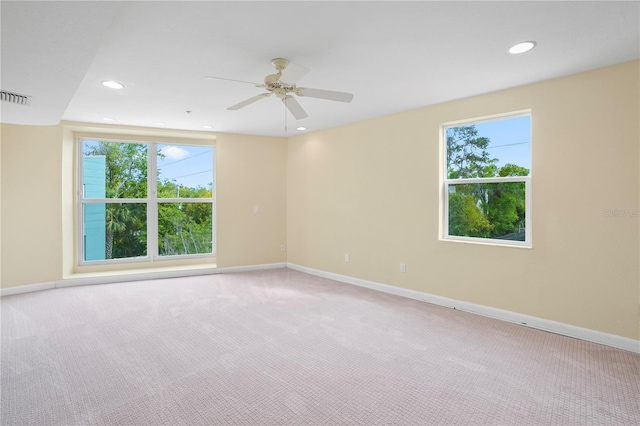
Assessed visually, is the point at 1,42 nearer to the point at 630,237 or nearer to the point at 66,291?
the point at 66,291

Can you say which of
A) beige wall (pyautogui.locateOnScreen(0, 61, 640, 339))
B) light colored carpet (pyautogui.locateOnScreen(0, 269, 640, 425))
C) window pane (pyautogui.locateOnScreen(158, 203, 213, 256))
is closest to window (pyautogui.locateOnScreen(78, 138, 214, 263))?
window pane (pyautogui.locateOnScreen(158, 203, 213, 256))

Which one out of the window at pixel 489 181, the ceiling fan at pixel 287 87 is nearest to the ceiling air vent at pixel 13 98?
the ceiling fan at pixel 287 87

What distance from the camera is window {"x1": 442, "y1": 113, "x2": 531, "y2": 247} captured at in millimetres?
3625

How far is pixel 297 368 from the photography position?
2.62 metres

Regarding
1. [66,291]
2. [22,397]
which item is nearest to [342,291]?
[22,397]

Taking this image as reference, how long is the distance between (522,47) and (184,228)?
551 centimetres

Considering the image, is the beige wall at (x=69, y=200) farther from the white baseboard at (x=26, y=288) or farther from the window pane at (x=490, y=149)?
the window pane at (x=490, y=149)

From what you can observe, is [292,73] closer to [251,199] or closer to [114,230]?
[251,199]

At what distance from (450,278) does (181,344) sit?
9.60 feet

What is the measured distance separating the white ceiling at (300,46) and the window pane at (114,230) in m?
2.05

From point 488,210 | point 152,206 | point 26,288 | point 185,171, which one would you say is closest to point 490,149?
point 488,210

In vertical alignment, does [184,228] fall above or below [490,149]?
below

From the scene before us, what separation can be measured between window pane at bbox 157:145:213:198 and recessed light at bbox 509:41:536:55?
16.6 feet

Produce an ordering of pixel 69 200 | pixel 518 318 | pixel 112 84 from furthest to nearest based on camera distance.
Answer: pixel 69 200 → pixel 518 318 → pixel 112 84
